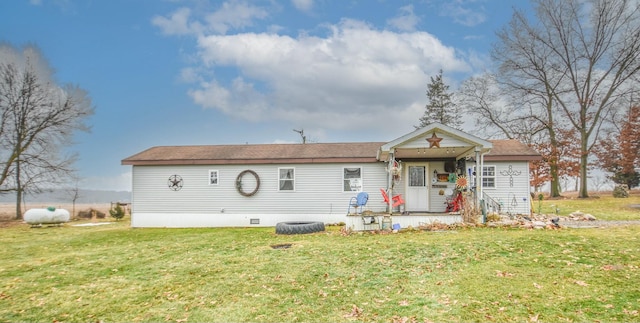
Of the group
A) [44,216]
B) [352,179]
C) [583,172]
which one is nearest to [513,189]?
[352,179]

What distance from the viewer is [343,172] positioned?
1550cm

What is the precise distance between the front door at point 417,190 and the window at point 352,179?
1983mm

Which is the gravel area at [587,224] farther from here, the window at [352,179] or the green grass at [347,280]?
the window at [352,179]

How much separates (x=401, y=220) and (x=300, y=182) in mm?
5035

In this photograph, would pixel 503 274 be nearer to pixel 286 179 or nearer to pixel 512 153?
pixel 512 153

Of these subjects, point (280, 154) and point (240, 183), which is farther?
point (280, 154)

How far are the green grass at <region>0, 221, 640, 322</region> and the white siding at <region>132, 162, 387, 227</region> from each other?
16.8 ft

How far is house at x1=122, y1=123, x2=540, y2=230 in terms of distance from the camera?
14.7 m

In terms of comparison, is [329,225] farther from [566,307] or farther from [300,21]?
[566,307]

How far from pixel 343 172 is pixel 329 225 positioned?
225cm

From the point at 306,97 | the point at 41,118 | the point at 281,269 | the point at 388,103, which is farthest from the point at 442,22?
the point at 41,118

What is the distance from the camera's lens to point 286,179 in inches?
622

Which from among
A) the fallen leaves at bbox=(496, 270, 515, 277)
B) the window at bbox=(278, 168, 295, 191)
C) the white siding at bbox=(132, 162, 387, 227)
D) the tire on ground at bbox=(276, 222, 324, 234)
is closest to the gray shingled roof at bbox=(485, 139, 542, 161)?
the white siding at bbox=(132, 162, 387, 227)

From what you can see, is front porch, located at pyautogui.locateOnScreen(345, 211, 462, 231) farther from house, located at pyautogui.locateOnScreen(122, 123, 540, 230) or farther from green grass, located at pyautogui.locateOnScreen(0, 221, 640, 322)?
house, located at pyautogui.locateOnScreen(122, 123, 540, 230)
